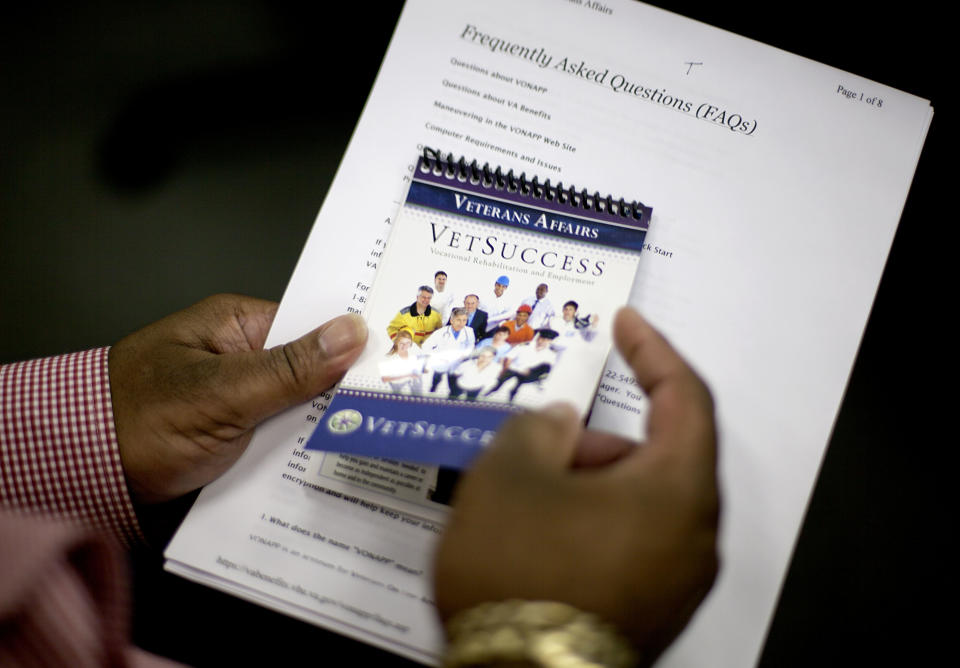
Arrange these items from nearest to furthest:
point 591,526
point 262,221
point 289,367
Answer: point 591,526
point 289,367
point 262,221

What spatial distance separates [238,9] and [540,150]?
17.2 inches

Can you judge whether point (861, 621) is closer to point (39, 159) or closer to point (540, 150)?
point (540, 150)

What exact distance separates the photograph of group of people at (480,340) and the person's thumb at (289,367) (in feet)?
0.12

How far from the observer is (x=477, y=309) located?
1.88 feet

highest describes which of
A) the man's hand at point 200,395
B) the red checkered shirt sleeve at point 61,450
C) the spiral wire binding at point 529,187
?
the spiral wire binding at point 529,187

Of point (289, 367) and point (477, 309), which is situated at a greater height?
point (477, 309)

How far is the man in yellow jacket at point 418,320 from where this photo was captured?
57cm

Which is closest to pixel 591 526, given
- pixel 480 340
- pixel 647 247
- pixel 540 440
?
pixel 540 440

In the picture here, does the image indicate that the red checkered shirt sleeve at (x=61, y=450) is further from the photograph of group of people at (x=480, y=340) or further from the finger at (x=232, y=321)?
the photograph of group of people at (x=480, y=340)

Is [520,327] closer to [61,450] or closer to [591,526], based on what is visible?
[591,526]

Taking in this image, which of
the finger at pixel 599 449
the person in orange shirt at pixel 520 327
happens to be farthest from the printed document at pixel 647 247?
the finger at pixel 599 449

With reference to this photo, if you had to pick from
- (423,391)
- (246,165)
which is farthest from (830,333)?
(246,165)

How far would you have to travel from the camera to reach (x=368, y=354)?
1.86 ft

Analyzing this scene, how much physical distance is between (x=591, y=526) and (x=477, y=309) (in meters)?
0.25
